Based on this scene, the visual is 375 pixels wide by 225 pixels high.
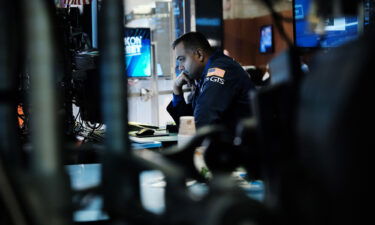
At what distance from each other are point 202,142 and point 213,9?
4.65 m

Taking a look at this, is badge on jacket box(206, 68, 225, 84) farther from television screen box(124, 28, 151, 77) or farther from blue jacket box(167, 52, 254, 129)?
television screen box(124, 28, 151, 77)

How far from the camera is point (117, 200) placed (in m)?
0.60

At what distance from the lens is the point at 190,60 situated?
3.02 m

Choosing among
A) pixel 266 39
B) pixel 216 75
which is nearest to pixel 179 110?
pixel 216 75

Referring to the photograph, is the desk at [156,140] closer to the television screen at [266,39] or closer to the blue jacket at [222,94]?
the blue jacket at [222,94]

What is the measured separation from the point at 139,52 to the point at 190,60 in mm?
1449

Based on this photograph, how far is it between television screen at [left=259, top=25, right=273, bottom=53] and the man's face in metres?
4.83

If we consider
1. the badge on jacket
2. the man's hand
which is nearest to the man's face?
the man's hand

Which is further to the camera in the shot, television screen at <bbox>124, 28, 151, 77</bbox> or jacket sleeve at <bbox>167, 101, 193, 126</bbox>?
television screen at <bbox>124, 28, 151, 77</bbox>

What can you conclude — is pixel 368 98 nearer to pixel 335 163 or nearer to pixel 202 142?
pixel 335 163

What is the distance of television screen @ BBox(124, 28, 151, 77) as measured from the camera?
4379mm

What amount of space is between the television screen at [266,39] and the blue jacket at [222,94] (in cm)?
511

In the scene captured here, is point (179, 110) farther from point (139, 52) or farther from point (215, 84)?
point (139, 52)

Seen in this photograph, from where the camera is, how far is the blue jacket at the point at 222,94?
2.60m
